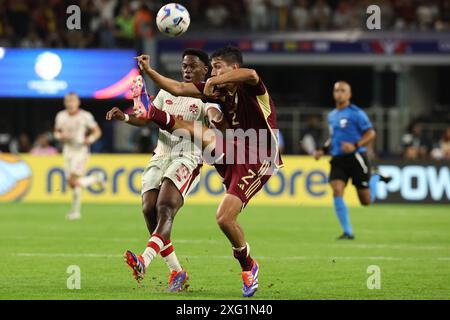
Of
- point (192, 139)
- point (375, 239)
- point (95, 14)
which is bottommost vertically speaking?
point (375, 239)

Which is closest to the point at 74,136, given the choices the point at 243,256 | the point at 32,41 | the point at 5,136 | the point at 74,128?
the point at 74,128

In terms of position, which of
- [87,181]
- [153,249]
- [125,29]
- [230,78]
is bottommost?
[87,181]

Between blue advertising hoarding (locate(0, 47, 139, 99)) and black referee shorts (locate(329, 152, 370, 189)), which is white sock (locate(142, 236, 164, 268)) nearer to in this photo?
black referee shorts (locate(329, 152, 370, 189))

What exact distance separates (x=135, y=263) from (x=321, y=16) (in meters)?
22.9

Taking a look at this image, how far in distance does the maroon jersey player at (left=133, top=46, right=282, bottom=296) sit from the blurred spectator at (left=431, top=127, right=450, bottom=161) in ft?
53.1

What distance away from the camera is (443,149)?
27531 mm

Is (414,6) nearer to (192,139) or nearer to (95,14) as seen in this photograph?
(95,14)

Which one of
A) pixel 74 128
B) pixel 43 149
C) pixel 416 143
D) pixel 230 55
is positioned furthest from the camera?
pixel 416 143

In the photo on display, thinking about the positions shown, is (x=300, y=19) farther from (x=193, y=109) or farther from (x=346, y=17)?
(x=193, y=109)

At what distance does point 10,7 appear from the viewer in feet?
105

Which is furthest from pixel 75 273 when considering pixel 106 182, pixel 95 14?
pixel 95 14

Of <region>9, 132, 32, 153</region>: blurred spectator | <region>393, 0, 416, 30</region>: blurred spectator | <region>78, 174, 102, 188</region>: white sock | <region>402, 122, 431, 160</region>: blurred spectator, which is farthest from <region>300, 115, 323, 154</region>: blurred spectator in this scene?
<region>78, 174, 102, 188</region>: white sock
